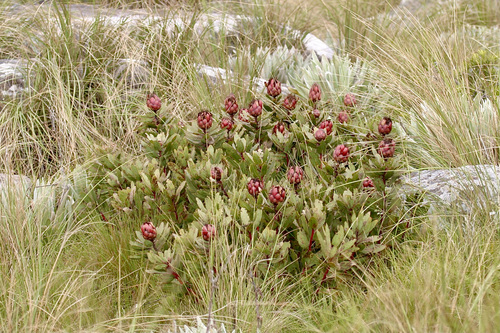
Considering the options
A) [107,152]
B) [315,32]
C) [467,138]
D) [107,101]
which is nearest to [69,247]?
[107,152]

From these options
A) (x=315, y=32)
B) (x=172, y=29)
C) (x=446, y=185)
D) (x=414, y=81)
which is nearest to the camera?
(x=446, y=185)

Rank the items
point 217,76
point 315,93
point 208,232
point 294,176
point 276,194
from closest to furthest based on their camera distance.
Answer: point 208,232
point 276,194
point 294,176
point 315,93
point 217,76

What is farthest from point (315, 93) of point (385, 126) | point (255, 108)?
point (385, 126)

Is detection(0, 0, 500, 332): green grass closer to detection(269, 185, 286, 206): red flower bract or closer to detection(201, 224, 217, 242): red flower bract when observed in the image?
detection(201, 224, 217, 242): red flower bract

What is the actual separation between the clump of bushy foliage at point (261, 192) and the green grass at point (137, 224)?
0.09 meters

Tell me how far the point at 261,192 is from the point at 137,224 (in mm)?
707

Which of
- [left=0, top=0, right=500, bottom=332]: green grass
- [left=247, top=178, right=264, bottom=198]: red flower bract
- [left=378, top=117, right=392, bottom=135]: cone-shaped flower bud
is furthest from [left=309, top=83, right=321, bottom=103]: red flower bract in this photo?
[left=247, top=178, right=264, bottom=198]: red flower bract

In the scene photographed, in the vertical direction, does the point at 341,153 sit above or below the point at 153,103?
below

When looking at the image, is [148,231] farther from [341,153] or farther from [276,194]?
[341,153]

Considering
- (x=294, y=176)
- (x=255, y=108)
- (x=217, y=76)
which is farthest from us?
(x=217, y=76)

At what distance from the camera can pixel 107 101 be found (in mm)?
3926

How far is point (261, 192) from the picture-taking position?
2.43 metres

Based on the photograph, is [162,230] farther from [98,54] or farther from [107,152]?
[98,54]

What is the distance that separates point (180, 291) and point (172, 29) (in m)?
2.89
